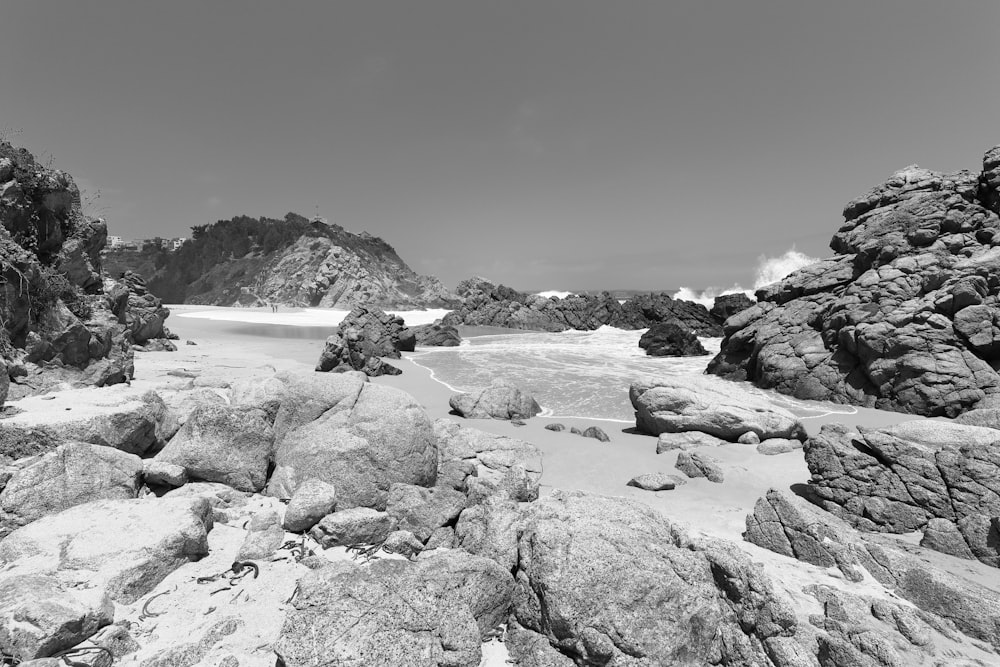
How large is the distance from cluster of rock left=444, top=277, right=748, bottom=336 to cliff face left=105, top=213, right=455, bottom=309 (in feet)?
119

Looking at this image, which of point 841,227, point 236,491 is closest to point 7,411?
point 236,491

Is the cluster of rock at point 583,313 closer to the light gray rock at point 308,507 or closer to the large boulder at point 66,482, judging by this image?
the light gray rock at point 308,507

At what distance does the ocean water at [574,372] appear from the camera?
497 inches

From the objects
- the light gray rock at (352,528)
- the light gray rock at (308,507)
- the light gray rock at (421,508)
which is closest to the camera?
the light gray rock at (352,528)

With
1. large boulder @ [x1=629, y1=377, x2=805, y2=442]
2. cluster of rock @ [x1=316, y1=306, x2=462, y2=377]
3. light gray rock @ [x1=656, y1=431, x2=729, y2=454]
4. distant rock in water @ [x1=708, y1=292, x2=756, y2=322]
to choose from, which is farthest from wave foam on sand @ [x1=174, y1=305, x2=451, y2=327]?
light gray rock @ [x1=656, y1=431, x2=729, y2=454]

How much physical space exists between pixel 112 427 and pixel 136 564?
2.56 m

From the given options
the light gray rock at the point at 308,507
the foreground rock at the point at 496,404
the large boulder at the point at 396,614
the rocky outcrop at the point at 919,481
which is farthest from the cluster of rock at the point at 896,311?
the light gray rock at the point at 308,507

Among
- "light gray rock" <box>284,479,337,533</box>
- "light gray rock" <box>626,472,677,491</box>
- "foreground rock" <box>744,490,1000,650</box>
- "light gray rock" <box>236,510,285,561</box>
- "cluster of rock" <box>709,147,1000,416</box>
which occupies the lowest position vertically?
"light gray rock" <box>626,472,677,491</box>

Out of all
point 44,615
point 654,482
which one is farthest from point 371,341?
point 44,615

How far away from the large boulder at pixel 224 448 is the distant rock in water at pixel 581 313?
3823 cm

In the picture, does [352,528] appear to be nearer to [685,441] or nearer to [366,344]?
[685,441]

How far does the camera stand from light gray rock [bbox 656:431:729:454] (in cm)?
851

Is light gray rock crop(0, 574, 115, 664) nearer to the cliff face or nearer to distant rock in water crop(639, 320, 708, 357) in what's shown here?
distant rock in water crop(639, 320, 708, 357)

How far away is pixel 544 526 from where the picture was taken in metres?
3.53
